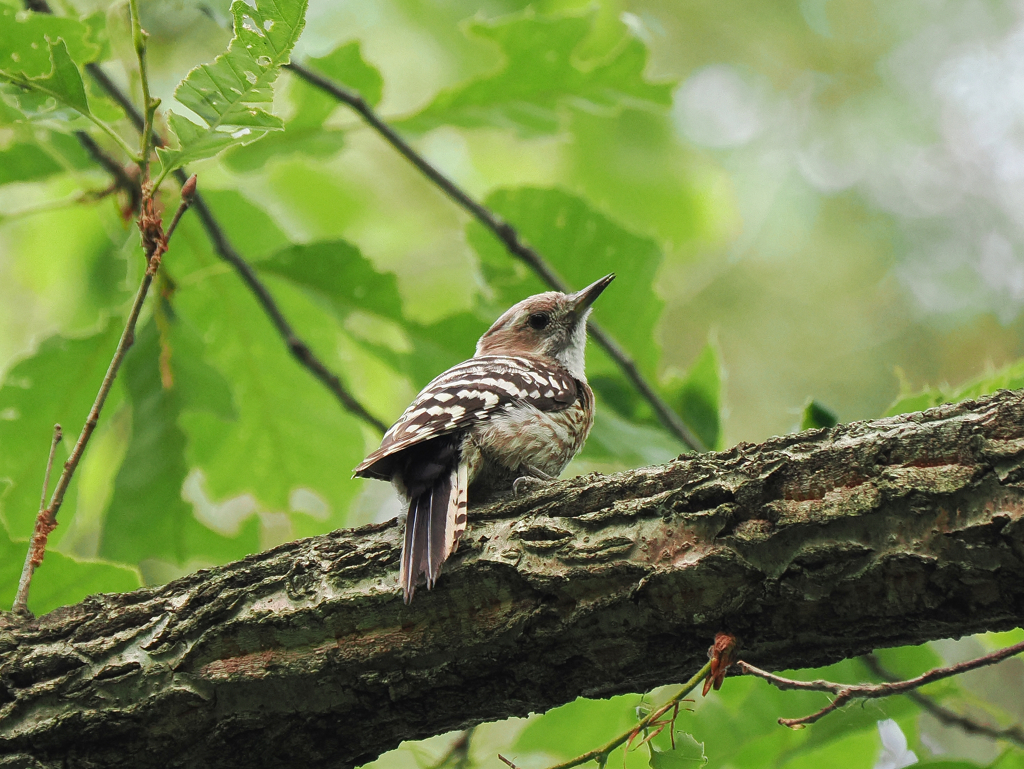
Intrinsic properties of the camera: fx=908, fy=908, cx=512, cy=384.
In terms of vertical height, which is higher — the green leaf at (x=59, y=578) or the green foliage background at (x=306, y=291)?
the green foliage background at (x=306, y=291)

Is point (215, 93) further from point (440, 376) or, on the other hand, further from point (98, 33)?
point (440, 376)

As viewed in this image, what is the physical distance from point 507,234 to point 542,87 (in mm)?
775

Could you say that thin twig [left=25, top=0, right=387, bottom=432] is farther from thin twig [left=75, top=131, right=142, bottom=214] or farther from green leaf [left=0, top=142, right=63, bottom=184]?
green leaf [left=0, top=142, right=63, bottom=184]

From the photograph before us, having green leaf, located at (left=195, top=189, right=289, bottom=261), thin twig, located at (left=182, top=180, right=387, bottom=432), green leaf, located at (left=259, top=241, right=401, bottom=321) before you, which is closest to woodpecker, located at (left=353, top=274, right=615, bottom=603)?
thin twig, located at (left=182, top=180, right=387, bottom=432)

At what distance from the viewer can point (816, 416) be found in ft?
8.24

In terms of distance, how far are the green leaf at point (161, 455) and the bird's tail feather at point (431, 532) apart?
1493 millimetres

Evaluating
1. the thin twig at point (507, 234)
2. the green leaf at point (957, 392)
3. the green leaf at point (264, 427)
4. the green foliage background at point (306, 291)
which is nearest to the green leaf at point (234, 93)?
the green foliage background at point (306, 291)

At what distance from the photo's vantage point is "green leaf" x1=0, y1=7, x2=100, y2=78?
244 centimetres

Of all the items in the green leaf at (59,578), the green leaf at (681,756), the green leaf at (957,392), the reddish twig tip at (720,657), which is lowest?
the green leaf at (681,756)

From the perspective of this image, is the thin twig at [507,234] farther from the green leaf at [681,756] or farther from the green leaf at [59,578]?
the green leaf at [59,578]

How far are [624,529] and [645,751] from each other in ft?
2.06

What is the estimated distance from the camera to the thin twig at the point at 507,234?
3.60 m

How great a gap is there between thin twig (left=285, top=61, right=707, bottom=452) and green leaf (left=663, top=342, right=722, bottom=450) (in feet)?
0.22

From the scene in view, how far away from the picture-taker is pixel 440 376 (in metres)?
3.72
